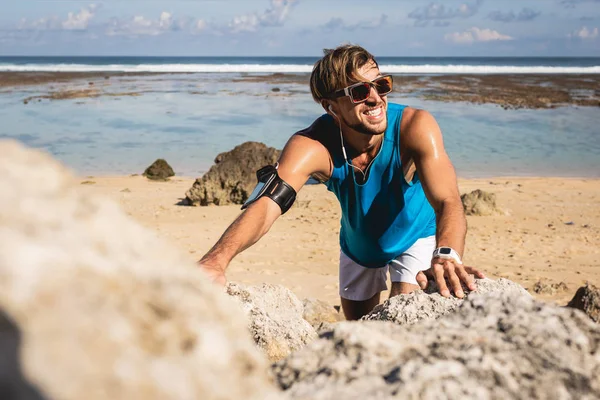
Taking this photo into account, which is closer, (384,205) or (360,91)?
(360,91)

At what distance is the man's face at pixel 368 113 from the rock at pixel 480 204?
213 inches

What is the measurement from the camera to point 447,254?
2738 millimetres

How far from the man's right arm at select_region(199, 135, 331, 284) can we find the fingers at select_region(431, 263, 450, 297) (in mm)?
894

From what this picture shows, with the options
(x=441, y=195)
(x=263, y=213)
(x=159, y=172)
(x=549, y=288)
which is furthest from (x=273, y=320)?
(x=159, y=172)

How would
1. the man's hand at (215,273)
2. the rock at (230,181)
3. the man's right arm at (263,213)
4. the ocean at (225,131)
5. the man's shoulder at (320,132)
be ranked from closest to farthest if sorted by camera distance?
the man's hand at (215,273) < the man's right arm at (263,213) < the man's shoulder at (320,132) < the rock at (230,181) < the ocean at (225,131)

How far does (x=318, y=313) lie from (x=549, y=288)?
7.99ft

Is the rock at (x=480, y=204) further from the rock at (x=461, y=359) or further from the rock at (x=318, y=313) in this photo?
the rock at (x=461, y=359)

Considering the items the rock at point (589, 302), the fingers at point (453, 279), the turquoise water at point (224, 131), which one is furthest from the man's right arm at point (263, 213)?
the turquoise water at point (224, 131)

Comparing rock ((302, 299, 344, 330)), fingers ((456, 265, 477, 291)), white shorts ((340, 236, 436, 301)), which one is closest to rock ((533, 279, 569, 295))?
rock ((302, 299, 344, 330))

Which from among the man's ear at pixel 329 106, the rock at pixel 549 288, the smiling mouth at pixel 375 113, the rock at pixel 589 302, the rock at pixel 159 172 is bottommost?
the rock at pixel 159 172

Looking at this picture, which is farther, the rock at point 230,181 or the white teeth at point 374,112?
the rock at point 230,181

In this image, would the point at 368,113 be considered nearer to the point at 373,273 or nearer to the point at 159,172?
the point at 373,273

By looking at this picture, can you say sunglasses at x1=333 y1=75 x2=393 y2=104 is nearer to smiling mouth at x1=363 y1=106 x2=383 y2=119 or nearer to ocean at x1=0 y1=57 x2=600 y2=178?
smiling mouth at x1=363 y1=106 x2=383 y2=119

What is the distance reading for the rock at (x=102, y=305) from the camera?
36.2 inches
